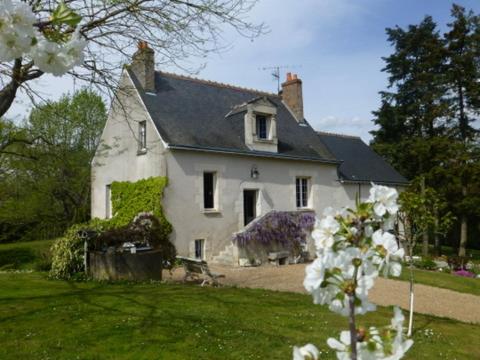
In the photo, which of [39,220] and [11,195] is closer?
[11,195]

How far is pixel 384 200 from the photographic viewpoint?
2020 millimetres

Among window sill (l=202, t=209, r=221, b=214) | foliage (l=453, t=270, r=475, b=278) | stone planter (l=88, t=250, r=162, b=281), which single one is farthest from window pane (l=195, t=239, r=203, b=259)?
foliage (l=453, t=270, r=475, b=278)

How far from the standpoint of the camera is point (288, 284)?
11086 mm

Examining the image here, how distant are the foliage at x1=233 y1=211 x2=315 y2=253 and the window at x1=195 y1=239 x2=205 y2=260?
3.76 ft

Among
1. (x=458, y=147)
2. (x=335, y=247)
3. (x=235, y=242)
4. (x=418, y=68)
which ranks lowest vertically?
(x=235, y=242)

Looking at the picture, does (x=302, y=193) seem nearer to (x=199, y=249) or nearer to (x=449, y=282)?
(x=199, y=249)

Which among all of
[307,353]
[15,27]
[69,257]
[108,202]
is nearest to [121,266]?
[69,257]

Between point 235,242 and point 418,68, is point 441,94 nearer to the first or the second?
point 418,68

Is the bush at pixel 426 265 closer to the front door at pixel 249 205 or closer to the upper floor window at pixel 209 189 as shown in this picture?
the front door at pixel 249 205

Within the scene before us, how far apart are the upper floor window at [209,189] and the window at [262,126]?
285 cm

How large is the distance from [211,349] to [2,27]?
4.44 metres

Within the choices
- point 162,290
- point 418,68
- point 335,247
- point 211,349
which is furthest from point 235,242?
point 418,68

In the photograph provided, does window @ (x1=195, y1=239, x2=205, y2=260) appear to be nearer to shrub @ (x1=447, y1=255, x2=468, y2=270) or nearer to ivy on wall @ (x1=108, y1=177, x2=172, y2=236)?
ivy on wall @ (x1=108, y1=177, x2=172, y2=236)

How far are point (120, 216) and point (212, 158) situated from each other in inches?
154
